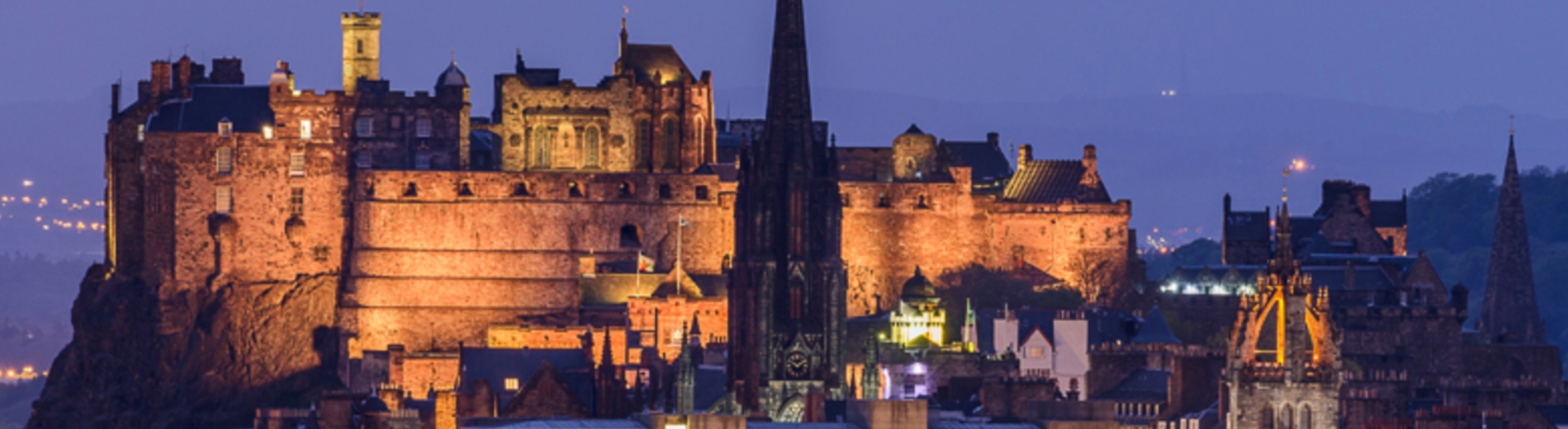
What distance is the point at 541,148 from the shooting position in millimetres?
177875

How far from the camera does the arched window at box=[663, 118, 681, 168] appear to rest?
177375mm

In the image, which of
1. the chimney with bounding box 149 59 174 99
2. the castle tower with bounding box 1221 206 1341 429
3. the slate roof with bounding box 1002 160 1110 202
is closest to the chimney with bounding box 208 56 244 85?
the chimney with bounding box 149 59 174 99

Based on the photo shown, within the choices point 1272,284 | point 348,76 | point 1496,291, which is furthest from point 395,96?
point 1272,284

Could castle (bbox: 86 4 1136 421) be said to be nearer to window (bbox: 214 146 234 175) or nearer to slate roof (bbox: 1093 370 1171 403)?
window (bbox: 214 146 234 175)

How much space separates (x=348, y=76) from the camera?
17850cm

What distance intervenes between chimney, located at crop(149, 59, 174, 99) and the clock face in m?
59.9

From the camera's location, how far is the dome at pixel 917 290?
517 feet

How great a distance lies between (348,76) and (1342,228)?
50.6 m

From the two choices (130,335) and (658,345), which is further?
(130,335)

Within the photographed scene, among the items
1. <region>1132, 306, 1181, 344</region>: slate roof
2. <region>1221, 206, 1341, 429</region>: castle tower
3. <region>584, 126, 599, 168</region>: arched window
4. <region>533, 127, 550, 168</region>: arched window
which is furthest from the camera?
<region>584, 126, 599, 168</region>: arched window

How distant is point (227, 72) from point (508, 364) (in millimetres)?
49404

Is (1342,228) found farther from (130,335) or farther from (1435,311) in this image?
(130,335)

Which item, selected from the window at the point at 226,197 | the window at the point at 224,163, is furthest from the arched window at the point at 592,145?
the window at the point at 226,197

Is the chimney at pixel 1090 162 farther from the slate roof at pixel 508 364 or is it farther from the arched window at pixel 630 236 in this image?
the slate roof at pixel 508 364
